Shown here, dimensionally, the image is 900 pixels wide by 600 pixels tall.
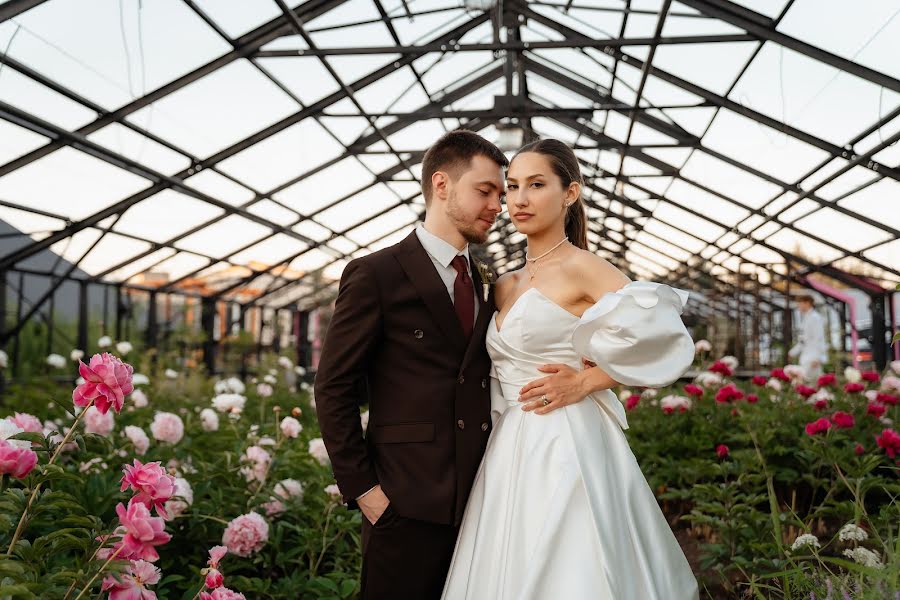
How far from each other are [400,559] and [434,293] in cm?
62

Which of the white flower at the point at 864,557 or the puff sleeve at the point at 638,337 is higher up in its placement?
the puff sleeve at the point at 638,337

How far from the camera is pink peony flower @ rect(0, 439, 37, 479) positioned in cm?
105

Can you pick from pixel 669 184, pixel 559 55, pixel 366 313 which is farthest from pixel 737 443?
pixel 669 184

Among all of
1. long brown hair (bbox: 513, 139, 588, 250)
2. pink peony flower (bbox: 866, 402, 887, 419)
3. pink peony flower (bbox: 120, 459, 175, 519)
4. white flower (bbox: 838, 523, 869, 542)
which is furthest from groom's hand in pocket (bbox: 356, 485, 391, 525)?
pink peony flower (bbox: 866, 402, 887, 419)

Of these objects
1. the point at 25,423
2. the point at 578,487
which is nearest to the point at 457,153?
the point at 578,487

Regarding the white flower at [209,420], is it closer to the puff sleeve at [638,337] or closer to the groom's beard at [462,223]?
the groom's beard at [462,223]

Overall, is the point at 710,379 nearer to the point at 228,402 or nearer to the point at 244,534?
the point at 228,402

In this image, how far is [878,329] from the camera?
12.3 meters

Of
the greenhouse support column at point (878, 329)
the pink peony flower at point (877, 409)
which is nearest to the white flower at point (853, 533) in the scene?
the pink peony flower at point (877, 409)

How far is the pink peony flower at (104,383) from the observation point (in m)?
1.17

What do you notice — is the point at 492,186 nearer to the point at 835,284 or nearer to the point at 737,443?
the point at 737,443

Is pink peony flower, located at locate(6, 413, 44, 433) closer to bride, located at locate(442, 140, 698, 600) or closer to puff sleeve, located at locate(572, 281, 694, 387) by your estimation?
bride, located at locate(442, 140, 698, 600)

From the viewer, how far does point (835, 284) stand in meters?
13.2

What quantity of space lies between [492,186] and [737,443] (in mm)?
2678
